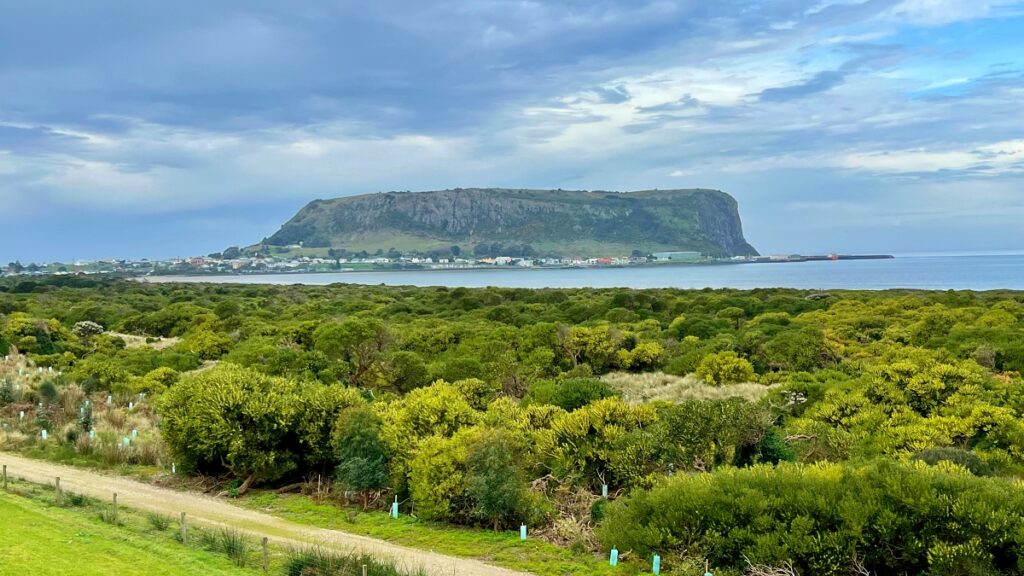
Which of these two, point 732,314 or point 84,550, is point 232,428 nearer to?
point 84,550

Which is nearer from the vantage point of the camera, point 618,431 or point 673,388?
point 618,431

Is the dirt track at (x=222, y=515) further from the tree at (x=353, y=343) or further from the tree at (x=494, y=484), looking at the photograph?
the tree at (x=353, y=343)

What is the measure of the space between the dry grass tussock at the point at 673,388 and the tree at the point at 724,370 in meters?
0.43

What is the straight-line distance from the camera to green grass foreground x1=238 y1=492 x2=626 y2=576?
11820 mm

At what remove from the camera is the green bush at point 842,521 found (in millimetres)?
10023

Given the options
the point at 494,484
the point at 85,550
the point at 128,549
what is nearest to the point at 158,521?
the point at 128,549

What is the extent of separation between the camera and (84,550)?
10609 millimetres

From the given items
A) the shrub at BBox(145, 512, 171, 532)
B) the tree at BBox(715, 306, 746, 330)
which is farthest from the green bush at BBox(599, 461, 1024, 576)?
the tree at BBox(715, 306, 746, 330)

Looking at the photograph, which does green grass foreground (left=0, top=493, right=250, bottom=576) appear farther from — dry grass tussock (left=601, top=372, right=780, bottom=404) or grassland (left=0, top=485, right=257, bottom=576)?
dry grass tussock (left=601, top=372, right=780, bottom=404)

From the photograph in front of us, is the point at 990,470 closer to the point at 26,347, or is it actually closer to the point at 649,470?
the point at 649,470

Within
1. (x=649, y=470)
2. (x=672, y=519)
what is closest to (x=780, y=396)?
(x=649, y=470)

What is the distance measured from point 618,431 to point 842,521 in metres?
5.43

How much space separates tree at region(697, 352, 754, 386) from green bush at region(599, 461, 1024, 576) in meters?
16.2

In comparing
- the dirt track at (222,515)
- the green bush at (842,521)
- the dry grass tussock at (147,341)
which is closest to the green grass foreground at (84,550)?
the dirt track at (222,515)
